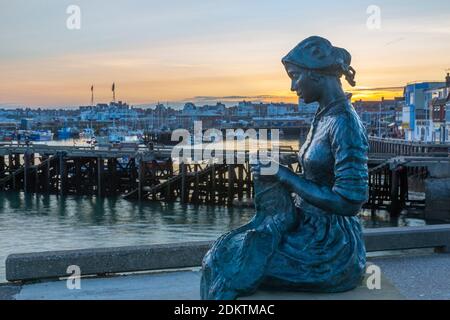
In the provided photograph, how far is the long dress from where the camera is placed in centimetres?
526

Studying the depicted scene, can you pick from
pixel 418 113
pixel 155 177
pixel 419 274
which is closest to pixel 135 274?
pixel 419 274

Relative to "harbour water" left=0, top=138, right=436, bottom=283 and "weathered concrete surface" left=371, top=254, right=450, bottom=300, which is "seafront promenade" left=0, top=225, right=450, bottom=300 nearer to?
"weathered concrete surface" left=371, top=254, right=450, bottom=300

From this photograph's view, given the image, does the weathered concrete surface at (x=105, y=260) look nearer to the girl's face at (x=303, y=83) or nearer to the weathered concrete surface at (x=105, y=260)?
the weathered concrete surface at (x=105, y=260)

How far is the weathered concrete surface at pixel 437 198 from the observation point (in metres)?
27.4

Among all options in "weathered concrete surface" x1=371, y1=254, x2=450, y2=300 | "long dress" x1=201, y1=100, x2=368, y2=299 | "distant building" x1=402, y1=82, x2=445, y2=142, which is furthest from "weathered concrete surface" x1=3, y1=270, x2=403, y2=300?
"distant building" x1=402, y1=82, x2=445, y2=142

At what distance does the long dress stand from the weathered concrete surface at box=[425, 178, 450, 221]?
75.7 feet

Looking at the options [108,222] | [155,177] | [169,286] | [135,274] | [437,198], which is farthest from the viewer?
[155,177]

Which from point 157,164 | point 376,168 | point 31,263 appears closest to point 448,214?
point 376,168

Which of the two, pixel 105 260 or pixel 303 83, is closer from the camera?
pixel 303 83

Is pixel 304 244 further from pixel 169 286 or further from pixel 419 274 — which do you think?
pixel 419 274

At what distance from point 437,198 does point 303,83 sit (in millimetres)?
23687

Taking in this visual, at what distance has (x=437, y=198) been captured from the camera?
27.7m
